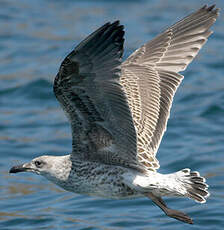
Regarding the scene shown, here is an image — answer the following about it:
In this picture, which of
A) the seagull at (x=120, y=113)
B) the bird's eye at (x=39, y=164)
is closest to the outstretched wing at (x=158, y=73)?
the seagull at (x=120, y=113)

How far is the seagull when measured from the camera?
6.00 m

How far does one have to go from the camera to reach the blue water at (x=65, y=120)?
25.9 feet

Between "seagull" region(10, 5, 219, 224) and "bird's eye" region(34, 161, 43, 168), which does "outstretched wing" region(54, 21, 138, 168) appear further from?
"bird's eye" region(34, 161, 43, 168)

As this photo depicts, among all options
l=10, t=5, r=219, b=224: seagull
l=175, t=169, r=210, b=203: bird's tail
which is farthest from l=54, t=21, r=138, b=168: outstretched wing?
l=175, t=169, r=210, b=203: bird's tail

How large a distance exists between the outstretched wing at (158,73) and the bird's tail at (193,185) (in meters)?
0.38

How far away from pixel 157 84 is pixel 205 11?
36.0 inches

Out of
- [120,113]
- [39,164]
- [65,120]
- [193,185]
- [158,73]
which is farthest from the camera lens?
[65,120]

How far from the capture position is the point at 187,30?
7.73 m

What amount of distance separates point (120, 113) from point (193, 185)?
104 centimetres

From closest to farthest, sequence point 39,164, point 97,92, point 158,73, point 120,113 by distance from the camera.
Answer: point 97,92 → point 120,113 → point 39,164 → point 158,73

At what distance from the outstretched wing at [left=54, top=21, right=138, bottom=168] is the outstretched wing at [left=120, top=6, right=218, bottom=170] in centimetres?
64

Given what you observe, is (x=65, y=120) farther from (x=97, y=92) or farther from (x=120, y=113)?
(x=97, y=92)

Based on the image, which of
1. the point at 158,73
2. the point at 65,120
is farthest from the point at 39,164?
the point at 65,120

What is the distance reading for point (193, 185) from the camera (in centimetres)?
670
